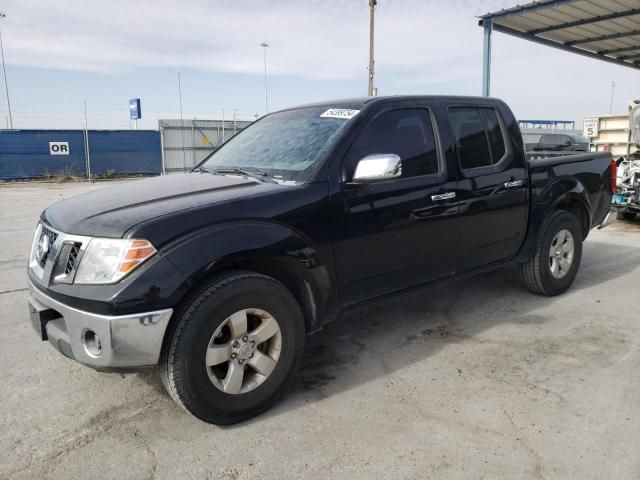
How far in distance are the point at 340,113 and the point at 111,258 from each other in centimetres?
182

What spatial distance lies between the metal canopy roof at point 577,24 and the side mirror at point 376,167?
10915mm

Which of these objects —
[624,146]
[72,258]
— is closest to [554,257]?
[72,258]

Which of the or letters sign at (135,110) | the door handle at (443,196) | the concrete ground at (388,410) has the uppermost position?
the or letters sign at (135,110)

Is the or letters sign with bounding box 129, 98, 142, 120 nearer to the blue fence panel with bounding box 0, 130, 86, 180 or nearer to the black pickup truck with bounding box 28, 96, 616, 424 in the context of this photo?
the blue fence panel with bounding box 0, 130, 86, 180

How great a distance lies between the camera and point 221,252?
2.65 meters

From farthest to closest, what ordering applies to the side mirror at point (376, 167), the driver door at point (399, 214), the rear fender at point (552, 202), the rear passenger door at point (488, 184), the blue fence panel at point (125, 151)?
the blue fence panel at point (125, 151)
the rear fender at point (552, 202)
the rear passenger door at point (488, 184)
the driver door at point (399, 214)
the side mirror at point (376, 167)

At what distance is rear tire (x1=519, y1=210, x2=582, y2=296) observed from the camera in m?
4.67

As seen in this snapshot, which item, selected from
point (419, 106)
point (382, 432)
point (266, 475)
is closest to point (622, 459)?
point (382, 432)

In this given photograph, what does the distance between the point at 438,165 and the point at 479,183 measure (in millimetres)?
465

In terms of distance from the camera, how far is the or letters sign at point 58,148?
21.8m

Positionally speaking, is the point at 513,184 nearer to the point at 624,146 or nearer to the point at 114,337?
the point at 114,337

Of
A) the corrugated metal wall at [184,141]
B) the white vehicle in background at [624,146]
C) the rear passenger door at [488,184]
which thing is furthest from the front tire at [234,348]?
the corrugated metal wall at [184,141]

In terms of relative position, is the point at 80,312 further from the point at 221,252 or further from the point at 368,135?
the point at 368,135

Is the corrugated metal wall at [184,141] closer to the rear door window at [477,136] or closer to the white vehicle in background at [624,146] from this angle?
the white vehicle in background at [624,146]
